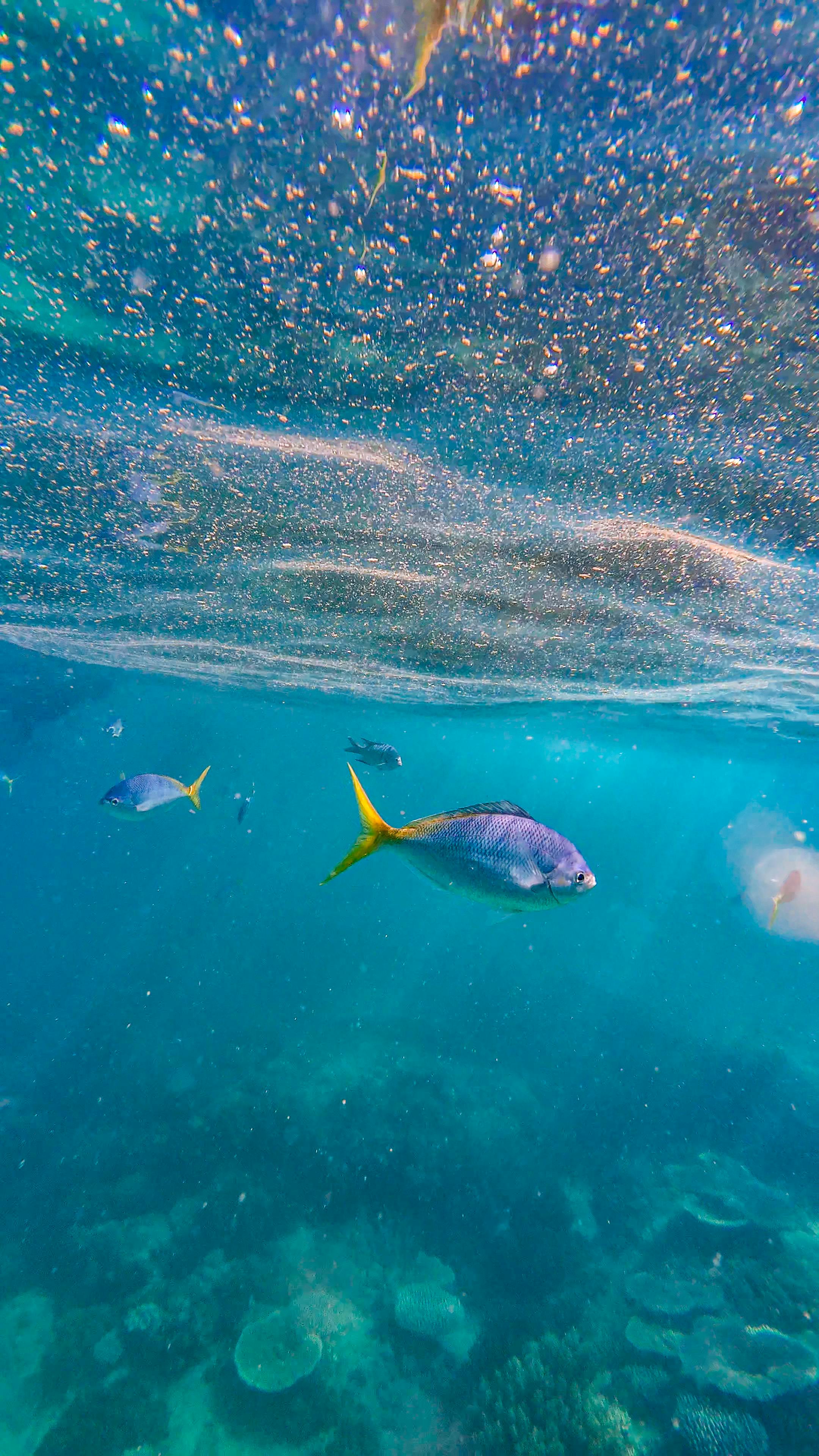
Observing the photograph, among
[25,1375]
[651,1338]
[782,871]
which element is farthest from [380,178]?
[782,871]

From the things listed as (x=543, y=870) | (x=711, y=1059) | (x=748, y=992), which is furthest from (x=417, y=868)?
(x=748, y=992)

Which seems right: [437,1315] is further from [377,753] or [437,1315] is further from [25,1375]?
[377,753]

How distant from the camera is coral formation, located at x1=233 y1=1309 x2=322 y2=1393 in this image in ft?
30.3

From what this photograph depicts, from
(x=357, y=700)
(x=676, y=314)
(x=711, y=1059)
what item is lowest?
(x=711, y=1059)

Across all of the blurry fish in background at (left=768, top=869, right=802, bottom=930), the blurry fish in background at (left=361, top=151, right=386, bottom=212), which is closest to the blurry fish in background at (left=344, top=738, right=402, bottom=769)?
the blurry fish in background at (left=361, top=151, right=386, bottom=212)

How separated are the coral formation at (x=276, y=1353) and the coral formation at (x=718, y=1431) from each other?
5.68m

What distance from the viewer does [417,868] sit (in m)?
3.30

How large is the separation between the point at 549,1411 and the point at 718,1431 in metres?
2.17

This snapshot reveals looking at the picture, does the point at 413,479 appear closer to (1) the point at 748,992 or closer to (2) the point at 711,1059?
(2) the point at 711,1059

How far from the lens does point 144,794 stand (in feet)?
21.9

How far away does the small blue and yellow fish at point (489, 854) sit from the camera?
2977 millimetres

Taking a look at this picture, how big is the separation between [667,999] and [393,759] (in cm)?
2852

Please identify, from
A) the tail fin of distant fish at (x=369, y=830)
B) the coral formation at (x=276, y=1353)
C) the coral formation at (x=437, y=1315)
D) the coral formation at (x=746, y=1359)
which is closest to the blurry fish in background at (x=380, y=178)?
the tail fin of distant fish at (x=369, y=830)

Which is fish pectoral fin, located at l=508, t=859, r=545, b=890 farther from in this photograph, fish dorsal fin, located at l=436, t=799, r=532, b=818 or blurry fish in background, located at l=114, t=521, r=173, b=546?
blurry fish in background, located at l=114, t=521, r=173, b=546
